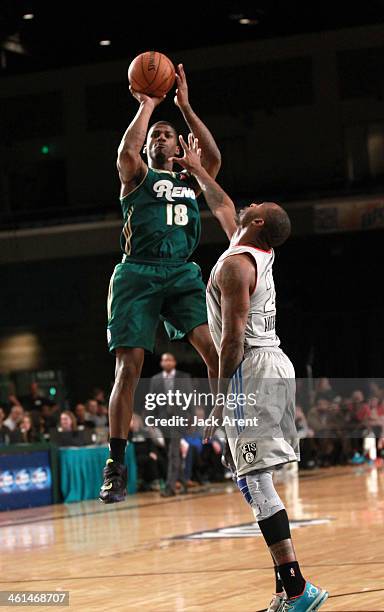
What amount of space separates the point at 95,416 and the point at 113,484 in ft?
32.5

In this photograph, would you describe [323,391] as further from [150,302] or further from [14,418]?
[150,302]

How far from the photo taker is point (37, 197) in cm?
2623

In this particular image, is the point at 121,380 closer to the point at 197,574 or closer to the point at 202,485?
the point at 197,574

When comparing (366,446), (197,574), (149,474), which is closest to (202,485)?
(149,474)

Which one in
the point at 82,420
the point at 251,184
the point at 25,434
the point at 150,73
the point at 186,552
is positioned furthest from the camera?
the point at 251,184

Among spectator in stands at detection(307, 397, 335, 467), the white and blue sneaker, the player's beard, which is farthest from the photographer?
spectator in stands at detection(307, 397, 335, 467)

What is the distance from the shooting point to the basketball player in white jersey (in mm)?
5250

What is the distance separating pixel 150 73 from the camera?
620 cm

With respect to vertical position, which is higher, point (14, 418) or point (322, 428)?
point (14, 418)

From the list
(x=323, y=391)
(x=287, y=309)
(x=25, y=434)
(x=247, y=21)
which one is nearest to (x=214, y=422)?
(x=25, y=434)

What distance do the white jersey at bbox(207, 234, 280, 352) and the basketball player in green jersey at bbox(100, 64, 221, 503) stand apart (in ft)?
2.47

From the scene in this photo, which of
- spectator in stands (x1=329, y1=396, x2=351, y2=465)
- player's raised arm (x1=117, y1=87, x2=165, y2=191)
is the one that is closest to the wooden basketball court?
player's raised arm (x1=117, y1=87, x2=165, y2=191)

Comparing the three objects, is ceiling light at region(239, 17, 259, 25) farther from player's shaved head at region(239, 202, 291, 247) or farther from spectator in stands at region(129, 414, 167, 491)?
player's shaved head at region(239, 202, 291, 247)

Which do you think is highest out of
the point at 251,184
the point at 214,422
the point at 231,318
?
the point at 251,184
